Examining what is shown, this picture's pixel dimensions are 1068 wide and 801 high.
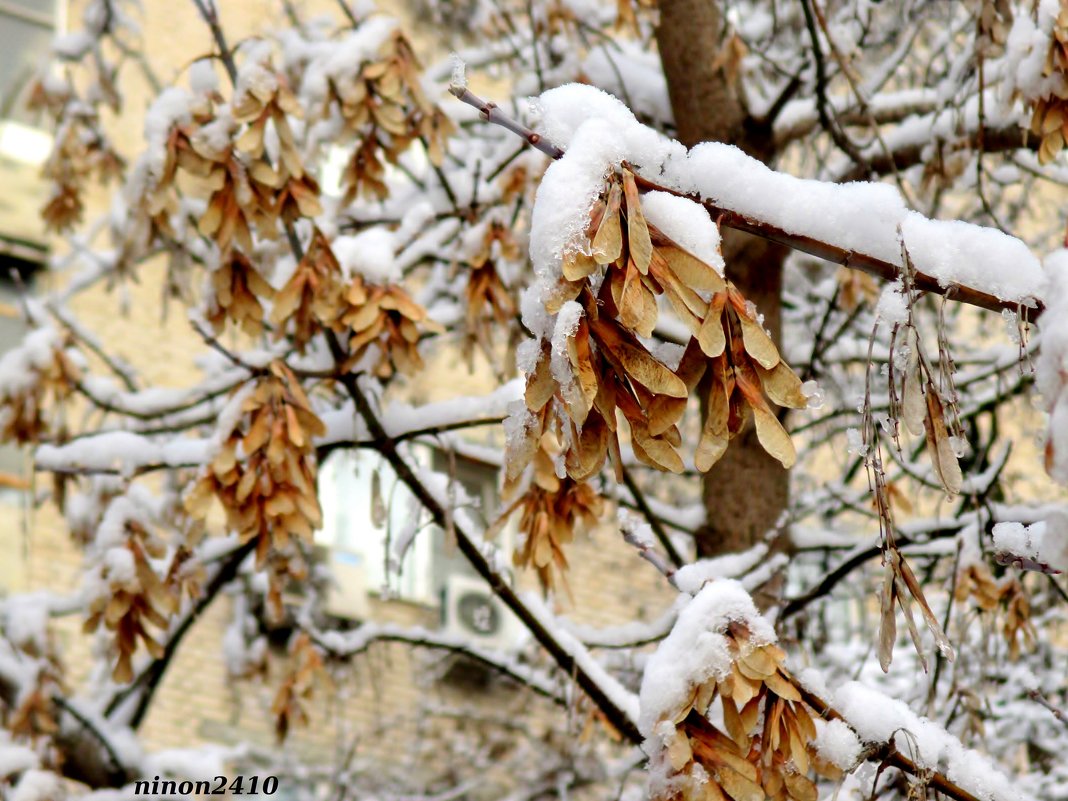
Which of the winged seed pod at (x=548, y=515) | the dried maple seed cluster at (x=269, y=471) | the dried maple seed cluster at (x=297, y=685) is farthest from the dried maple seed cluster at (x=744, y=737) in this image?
the dried maple seed cluster at (x=297, y=685)

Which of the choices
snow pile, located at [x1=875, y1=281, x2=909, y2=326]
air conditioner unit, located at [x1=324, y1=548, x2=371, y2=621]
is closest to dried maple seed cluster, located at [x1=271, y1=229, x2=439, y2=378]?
snow pile, located at [x1=875, y1=281, x2=909, y2=326]

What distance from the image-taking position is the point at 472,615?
30.3 feet

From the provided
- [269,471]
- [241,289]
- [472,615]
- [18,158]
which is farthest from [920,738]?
[18,158]

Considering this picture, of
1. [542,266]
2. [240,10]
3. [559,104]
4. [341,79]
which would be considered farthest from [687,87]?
[240,10]

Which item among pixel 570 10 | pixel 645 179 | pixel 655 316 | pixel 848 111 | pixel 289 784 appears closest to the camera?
pixel 655 316

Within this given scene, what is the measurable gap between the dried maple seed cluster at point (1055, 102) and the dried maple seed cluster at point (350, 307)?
59.6 inches

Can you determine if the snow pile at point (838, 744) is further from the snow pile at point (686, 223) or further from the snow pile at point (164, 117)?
the snow pile at point (164, 117)

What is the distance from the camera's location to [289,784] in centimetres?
858

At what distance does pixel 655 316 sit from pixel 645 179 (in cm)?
25

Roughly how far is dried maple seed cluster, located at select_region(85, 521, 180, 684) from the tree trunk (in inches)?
71.4

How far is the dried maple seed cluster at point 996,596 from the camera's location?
3.83 m

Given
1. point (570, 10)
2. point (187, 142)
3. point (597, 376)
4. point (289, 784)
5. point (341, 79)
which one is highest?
point (570, 10)

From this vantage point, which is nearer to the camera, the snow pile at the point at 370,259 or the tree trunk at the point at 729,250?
the snow pile at the point at 370,259

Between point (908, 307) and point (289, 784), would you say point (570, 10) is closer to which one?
point (908, 307)
